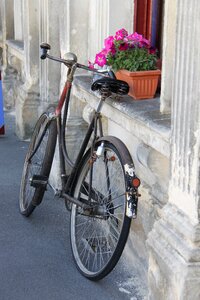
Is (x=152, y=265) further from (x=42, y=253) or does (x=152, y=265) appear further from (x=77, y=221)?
(x=42, y=253)

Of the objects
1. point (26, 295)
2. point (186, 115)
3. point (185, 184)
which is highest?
point (186, 115)

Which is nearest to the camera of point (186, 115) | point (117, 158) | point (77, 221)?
point (186, 115)

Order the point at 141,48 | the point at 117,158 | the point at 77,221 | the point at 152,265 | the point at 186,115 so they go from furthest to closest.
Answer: the point at 77,221 < the point at 141,48 < the point at 117,158 < the point at 152,265 < the point at 186,115

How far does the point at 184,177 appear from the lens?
2723 millimetres

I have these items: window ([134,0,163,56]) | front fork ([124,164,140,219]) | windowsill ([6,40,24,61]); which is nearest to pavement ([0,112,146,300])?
front fork ([124,164,140,219])

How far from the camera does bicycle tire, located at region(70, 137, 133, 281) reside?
3314 millimetres

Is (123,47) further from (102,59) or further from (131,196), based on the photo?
(131,196)

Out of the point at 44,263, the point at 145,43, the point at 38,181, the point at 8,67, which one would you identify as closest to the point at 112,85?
the point at 145,43

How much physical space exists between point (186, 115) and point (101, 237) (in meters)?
1.47

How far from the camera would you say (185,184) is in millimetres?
2717

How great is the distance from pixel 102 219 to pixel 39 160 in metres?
1.30

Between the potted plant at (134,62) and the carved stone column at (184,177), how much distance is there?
0.77m

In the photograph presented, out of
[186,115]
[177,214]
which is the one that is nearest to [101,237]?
[177,214]

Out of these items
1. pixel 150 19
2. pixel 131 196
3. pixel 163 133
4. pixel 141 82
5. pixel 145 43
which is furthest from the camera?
pixel 150 19
